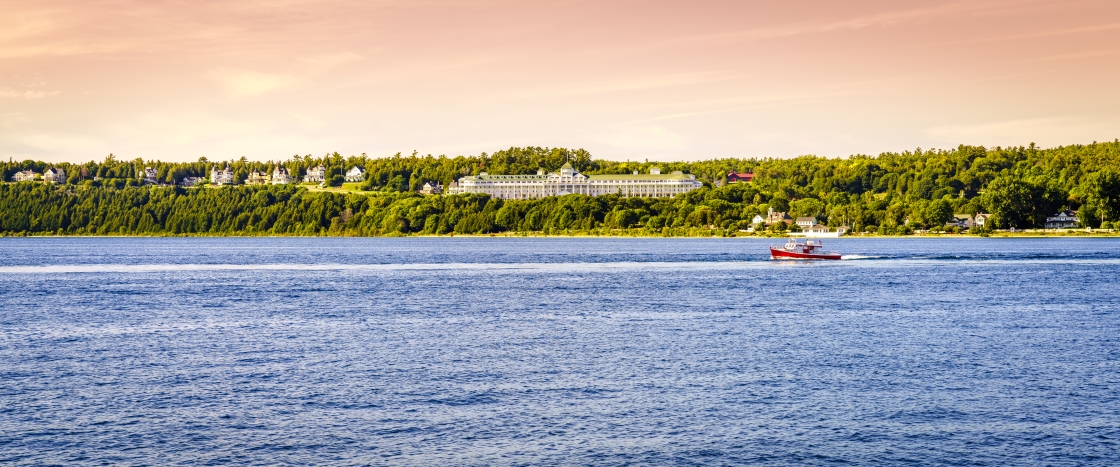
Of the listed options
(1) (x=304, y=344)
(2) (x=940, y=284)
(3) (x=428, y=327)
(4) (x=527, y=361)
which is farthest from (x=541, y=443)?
(2) (x=940, y=284)

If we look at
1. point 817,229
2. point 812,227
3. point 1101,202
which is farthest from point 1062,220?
point 812,227

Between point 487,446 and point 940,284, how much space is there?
51.2 meters

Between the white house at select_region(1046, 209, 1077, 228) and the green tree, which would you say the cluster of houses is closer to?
the white house at select_region(1046, 209, 1077, 228)

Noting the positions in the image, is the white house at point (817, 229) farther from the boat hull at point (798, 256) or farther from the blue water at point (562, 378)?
the blue water at point (562, 378)

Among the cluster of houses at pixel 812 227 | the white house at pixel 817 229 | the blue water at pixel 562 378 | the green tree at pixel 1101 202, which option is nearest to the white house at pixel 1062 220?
the green tree at pixel 1101 202

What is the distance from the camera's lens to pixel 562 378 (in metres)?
28.1

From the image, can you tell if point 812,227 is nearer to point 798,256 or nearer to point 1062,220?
point 1062,220

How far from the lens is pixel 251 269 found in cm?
8625

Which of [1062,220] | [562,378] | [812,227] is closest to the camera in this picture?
[562,378]

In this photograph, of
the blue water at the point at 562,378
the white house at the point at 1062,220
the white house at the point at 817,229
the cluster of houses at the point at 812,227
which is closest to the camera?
the blue water at the point at 562,378

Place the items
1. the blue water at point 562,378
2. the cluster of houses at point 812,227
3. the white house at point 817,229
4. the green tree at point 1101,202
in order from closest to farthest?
1. the blue water at point 562,378
2. the green tree at point 1101,202
3. the cluster of houses at point 812,227
4. the white house at point 817,229

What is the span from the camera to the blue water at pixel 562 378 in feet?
67.8

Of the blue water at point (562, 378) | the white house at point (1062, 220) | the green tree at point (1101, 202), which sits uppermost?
the green tree at point (1101, 202)

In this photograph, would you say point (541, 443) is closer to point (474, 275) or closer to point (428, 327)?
point (428, 327)
